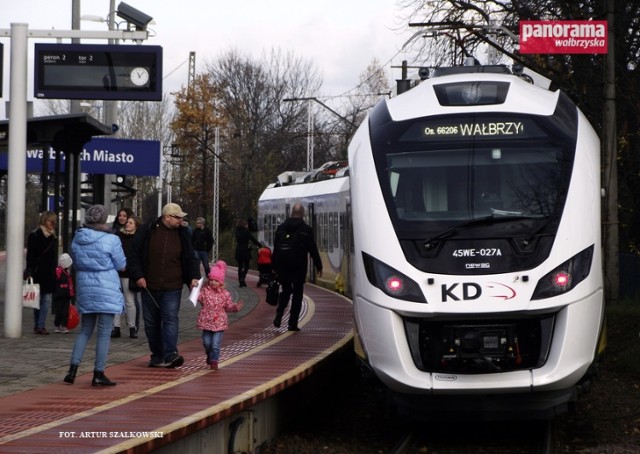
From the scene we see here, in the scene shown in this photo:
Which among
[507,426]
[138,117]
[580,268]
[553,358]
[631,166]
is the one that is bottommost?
[507,426]

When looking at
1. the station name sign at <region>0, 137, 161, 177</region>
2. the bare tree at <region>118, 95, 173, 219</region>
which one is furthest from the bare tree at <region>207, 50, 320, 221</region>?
the station name sign at <region>0, 137, 161, 177</region>

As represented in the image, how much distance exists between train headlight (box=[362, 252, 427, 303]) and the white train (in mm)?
11

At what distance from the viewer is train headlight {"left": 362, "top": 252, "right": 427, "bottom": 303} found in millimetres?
10430

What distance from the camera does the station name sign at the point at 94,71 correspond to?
16.4m

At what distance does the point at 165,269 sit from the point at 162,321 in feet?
1.75

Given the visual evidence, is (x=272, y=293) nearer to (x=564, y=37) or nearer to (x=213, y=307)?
(x=564, y=37)

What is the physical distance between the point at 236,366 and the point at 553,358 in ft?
12.4

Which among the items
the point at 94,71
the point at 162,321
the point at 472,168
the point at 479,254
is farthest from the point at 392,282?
the point at 94,71

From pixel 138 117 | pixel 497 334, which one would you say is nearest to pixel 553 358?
pixel 497 334

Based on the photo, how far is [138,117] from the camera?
79312mm

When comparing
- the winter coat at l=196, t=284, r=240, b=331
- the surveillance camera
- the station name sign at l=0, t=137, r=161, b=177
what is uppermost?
the surveillance camera

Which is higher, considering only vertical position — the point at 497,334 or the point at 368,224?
the point at 368,224

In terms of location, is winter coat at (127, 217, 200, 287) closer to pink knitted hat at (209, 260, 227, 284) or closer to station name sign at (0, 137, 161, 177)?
pink knitted hat at (209, 260, 227, 284)

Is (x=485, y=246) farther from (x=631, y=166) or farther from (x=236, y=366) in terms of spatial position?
(x=631, y=166)
